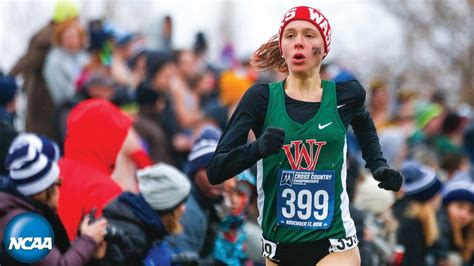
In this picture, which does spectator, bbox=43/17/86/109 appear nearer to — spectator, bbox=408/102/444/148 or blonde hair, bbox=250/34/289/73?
blonde hair, bbox=250/34/289/73

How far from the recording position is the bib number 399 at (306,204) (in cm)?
609

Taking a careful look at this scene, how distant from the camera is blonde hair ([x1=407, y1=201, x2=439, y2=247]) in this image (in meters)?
10.2

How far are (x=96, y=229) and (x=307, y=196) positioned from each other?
1.73 m

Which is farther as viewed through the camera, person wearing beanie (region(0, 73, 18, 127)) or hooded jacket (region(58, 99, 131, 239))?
person wearing beanie (region(0, 73, 18, 127))

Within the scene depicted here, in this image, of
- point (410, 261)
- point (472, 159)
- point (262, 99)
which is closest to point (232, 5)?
point (472, 159)

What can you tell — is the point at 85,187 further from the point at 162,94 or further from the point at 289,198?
the point at 162,94

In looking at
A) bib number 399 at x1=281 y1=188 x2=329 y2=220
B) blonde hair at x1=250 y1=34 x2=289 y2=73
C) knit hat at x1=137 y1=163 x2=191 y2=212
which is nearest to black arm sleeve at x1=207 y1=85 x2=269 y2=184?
bib number 399 at x1=281 y1=188 x2=329 y2=220

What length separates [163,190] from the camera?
25.9ft

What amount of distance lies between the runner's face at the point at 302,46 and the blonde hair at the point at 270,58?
0.46 meters

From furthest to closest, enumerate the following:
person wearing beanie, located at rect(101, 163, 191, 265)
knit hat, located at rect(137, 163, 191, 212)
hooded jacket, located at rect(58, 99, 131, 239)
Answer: hooded jacket, located at rect(58, 99, 131, 239) < knit hat, located at rect(137, 163, 191, 212) < person wearing beanie, located at rect(101, 163, 191, 265)

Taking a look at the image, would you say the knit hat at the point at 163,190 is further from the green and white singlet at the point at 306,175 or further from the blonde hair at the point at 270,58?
the green and white singlet at the point at 306,175

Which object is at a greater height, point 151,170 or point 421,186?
point 151,170

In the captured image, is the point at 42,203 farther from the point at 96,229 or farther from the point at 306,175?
the point at 306,175

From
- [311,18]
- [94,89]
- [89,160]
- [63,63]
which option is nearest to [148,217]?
[89,160]
